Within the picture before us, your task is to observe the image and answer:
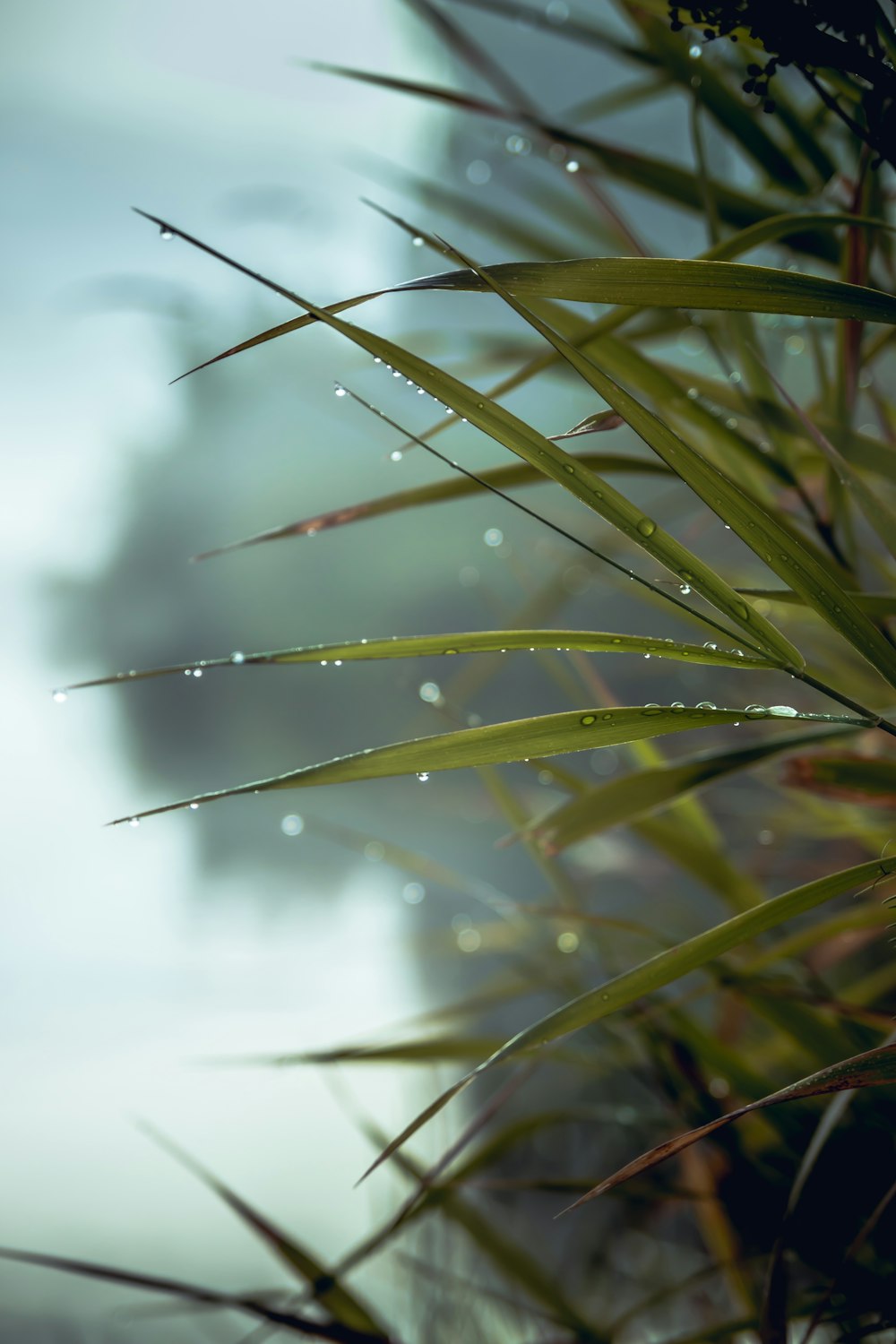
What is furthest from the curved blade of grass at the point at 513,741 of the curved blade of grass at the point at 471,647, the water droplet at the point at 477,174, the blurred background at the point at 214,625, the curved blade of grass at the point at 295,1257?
the water droplet at the point at 477,174

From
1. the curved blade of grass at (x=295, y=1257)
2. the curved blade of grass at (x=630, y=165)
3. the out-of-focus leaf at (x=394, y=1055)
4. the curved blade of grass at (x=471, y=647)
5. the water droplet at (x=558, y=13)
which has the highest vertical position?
the water droplet at (x=558, y=13)

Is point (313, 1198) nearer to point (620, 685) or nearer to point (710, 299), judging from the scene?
point (620, 685)

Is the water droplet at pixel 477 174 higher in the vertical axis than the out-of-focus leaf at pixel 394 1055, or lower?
→ higher

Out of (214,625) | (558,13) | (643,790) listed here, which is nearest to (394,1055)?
(643,790)

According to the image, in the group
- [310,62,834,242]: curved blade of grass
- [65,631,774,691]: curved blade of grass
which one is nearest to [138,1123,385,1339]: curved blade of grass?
[65,631,774,691]: curved blade of grass

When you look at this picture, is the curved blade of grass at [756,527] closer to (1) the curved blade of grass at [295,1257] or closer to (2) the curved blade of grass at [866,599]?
(2) the curved blade of grass at [866,599]

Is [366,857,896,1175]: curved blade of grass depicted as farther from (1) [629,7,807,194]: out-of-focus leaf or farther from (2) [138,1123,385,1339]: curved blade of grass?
(1) [629,7,807,194]: out-of-focus leaf
